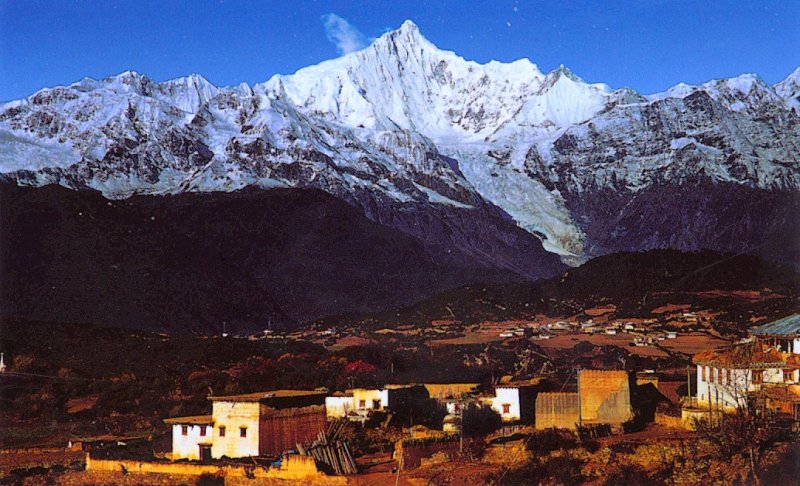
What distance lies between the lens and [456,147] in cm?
10594

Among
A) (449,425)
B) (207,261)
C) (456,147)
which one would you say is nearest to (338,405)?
(449,425)

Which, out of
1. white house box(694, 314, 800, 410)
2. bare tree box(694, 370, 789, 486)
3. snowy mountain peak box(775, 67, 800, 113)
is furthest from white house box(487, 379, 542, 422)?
snowy mountain peak box(775, 67, 800, 113)

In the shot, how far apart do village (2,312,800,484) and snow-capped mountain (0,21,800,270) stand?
41542 millimetres

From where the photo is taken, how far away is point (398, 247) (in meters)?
69.4

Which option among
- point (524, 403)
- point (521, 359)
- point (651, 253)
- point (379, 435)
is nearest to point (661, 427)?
point (524, 403)

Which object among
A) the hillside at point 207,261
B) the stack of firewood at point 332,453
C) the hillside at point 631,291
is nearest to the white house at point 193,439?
the stack of firewood at point 332,453

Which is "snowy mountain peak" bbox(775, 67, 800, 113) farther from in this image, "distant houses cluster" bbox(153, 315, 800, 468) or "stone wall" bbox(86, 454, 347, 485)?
"stone wall" bbox(86, 454, 347, 485)

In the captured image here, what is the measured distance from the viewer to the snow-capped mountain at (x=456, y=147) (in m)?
80.8

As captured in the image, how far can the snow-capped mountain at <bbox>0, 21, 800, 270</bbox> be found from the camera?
8081 centimetres

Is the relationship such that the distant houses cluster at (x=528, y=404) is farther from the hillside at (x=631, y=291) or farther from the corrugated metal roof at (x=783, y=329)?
the hillside at (x=631, y=291)

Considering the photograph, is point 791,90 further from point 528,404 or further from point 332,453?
point 332,453

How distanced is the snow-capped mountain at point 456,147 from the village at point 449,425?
41.5 meters

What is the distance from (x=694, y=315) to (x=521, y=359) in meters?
9.63

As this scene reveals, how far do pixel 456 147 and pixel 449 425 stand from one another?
286 ft
